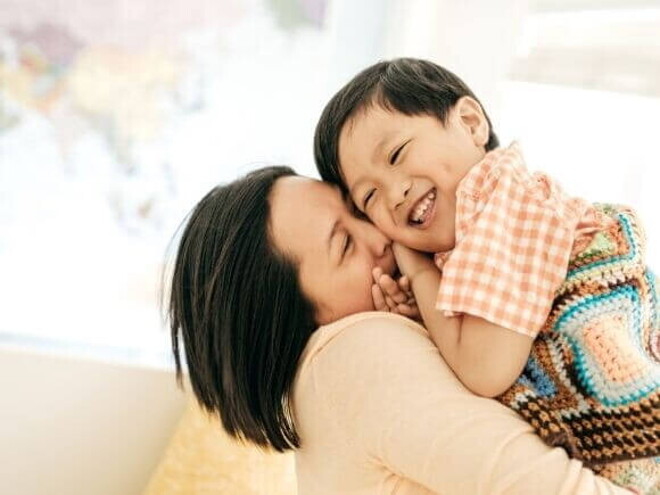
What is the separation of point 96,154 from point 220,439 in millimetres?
1032

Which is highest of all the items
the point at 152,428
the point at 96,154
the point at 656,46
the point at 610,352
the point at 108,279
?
the point at 656,46

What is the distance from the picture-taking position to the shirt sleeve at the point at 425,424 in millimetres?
813

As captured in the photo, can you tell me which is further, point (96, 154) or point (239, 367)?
point (96, 154)

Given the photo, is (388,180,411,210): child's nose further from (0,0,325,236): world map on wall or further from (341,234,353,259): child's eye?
(0,0,325,236): world map on wall

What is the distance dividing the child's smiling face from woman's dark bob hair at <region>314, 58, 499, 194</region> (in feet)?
0.05

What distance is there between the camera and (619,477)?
88cm

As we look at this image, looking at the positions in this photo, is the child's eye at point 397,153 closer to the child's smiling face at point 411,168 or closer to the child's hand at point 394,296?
the child's smiling face at point 411,168

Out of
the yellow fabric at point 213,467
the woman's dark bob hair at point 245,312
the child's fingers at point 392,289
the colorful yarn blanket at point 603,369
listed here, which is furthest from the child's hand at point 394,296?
the yellow fabric at point 213,467

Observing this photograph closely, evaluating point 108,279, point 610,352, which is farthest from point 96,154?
point 610,352

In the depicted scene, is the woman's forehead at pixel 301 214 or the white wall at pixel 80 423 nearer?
the woman's forehead at pixel 301 214

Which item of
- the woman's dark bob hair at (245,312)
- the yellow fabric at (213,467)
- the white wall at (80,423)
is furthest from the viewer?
the white wall at (80,423)

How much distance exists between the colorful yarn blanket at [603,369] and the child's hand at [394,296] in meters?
0.21

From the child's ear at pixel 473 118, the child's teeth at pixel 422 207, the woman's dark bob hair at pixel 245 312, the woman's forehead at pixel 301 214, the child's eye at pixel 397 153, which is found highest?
the child's ear at pixel 473 118

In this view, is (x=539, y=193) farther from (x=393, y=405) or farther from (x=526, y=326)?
(x=393, y=405)
